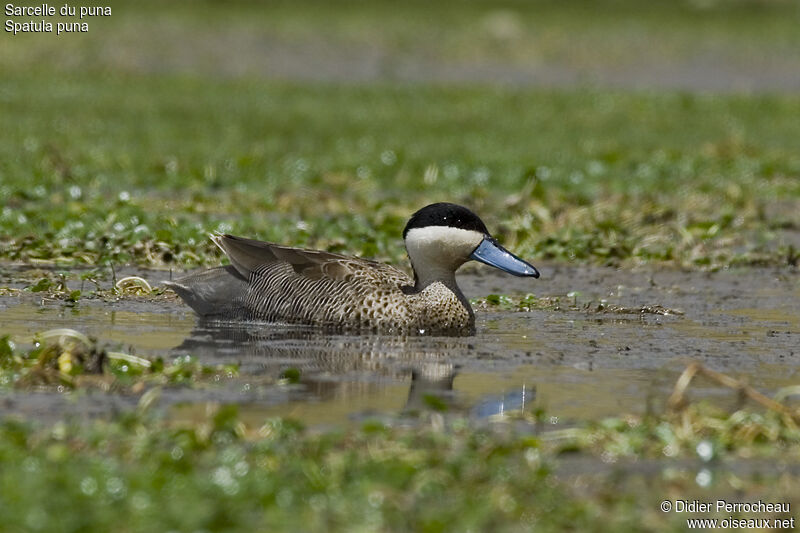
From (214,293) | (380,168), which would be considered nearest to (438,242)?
(214,293)

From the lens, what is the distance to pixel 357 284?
9844mm

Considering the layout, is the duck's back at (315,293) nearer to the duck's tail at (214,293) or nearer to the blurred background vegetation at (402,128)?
the duck's tail at (214,293)

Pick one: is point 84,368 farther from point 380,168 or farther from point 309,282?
point 380,168

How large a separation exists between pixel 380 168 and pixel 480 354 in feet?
27.8

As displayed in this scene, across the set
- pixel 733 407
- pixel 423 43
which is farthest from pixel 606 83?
pixel 733 407

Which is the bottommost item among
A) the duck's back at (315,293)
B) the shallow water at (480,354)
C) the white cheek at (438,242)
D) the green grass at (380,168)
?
the shallow water at (480,354)

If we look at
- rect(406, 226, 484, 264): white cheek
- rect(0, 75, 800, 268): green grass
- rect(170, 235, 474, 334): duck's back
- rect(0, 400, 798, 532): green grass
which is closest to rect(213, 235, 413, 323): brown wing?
rect(170, 235, 474, 334): duck's back

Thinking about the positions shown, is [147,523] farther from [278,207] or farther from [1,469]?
[278,207]

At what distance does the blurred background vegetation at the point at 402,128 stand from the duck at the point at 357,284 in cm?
210

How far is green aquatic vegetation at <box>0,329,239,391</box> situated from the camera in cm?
753

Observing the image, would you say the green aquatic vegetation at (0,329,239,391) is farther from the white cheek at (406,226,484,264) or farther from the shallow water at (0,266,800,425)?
the white cheek at (406,226,484,264)

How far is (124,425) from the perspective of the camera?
653 cm

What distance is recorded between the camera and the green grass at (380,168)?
43.4 feet

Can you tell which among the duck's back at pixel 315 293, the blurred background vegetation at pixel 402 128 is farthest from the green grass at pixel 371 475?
the blurred background vegetation at pixel 402 128
